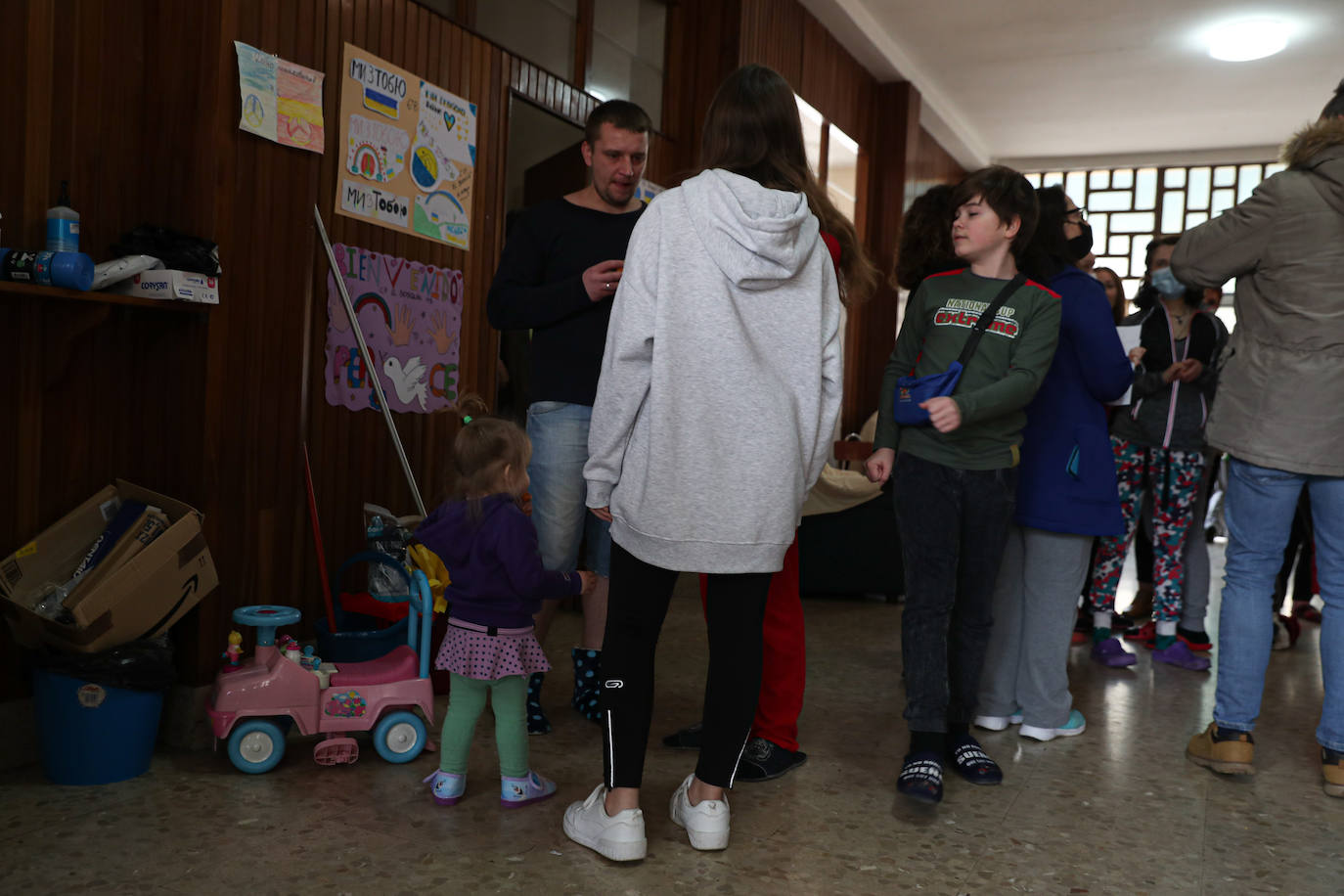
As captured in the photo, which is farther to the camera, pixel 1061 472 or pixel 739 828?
pixel 1061 472

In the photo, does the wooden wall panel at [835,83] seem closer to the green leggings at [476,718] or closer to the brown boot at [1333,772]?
the brown boot at [1333,772]

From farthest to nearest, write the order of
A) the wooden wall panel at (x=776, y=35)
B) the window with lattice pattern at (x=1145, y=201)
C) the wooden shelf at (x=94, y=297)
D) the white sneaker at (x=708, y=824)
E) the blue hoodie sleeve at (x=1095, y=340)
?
the window with lattice pattern at (x=1145, y=201) < the wooden wall panel at (x=776, y=35) < the blue hoodie sleeve at (x=1095, y=340) < the wooden shelf at (x=94, y=297) < the white sneaker at (x=708, y=824)

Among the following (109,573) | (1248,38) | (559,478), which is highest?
(1248,38)

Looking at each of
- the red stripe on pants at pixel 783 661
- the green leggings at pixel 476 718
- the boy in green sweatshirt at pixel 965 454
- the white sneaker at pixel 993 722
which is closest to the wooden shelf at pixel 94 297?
the green leggings at pixel 476 718

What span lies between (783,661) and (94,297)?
60.1 inches

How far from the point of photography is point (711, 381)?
5.43 ft

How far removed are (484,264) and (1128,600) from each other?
3.13 m

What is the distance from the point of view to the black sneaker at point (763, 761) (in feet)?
7.04

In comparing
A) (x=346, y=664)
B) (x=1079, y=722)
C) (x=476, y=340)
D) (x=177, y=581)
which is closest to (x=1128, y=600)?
(x=1079, y=722)

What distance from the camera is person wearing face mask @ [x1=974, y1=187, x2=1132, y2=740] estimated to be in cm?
237

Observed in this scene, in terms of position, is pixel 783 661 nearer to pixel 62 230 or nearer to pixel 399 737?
pixel 399 737

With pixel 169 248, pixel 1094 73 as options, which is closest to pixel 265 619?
pixel 169 248

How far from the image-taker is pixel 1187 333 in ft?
11.4

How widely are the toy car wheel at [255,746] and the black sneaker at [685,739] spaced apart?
82cm
